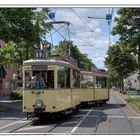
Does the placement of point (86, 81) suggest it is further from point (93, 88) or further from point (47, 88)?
point (47, 88)

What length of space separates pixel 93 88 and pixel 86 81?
82.0 inches

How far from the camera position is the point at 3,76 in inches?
1260

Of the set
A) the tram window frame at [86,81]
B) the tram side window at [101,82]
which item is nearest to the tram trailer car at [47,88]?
the tram window frame at [86,81]

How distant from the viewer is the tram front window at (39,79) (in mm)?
23328

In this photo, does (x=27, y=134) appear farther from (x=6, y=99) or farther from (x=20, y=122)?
(x=6, y=99)

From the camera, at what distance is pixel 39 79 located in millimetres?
23375

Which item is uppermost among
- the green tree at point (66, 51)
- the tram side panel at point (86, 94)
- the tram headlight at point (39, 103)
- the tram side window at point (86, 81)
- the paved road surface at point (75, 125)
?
the green tree at point (66, 51)

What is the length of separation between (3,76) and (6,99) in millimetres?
2056

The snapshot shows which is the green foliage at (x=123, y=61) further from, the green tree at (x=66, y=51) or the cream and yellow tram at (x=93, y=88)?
the green tree at (x=66, y=51)

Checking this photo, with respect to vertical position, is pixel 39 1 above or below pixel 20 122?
above

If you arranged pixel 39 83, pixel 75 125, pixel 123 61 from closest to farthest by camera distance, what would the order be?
pixel 75 125 < pixel 39 83 < pixel 123 61

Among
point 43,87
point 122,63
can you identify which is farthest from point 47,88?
point 122,63
